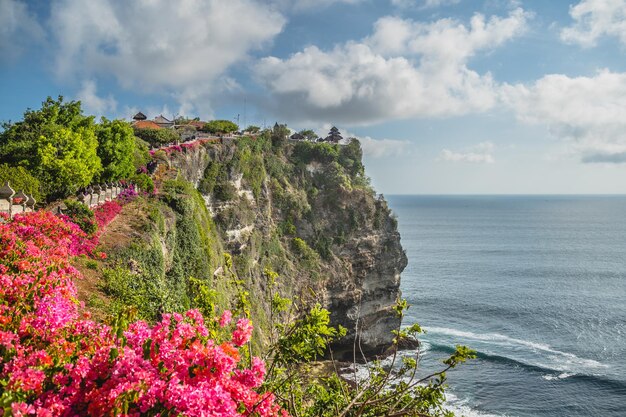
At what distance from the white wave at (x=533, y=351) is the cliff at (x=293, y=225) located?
33.0 feet

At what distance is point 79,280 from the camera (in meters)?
18.7

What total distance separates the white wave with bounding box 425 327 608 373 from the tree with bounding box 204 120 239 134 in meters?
44.9

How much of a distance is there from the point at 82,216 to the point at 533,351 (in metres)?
57.1

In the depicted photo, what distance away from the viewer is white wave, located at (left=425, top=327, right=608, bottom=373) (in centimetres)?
5537

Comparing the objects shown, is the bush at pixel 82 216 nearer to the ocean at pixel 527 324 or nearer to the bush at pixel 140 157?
the bush at pixel 140 157

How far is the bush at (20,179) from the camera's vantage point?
95.5 feet

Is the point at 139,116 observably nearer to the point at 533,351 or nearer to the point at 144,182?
the point at 144,182

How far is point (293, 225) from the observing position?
6756cm

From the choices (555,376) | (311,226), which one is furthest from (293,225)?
(555,376)

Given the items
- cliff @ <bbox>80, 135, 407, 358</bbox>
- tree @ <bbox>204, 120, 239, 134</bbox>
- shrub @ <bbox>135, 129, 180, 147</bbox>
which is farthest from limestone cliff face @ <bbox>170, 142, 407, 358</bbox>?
tree @ <bbox>204, 120, 239, 134</bbox>

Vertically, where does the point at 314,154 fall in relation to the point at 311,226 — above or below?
above

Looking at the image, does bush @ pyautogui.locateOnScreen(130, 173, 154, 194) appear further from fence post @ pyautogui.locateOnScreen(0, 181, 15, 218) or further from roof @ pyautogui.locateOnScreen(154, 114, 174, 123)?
roof @ pyautogui.locateOnScreen(154, 114, 174, 123)

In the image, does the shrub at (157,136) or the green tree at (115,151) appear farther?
the shrub at (157,136)

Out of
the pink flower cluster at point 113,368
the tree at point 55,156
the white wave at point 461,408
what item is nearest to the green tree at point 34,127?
the tree at point 55,156
